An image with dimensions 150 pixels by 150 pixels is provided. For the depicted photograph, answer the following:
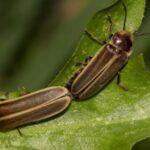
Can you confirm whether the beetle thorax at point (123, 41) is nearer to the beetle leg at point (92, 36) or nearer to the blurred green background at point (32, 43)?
the beetle leg at point (92, 36)

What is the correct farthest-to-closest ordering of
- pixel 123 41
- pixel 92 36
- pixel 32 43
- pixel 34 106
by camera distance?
pixel 32 43 < pixel 123 41 < pixel 34 106 < pixel 92 36

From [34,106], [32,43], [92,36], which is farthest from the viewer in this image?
[32,43]

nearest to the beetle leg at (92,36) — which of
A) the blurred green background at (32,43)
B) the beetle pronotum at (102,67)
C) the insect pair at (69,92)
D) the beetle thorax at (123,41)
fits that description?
the insect pair at (69,92)

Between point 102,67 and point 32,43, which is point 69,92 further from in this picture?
point 32,43

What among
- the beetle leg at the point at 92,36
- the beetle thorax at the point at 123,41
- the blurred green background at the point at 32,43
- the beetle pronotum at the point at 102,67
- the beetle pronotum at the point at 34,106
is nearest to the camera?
the beetle leg at the point at 92,36

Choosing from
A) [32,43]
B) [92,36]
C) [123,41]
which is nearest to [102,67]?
[123,41]
